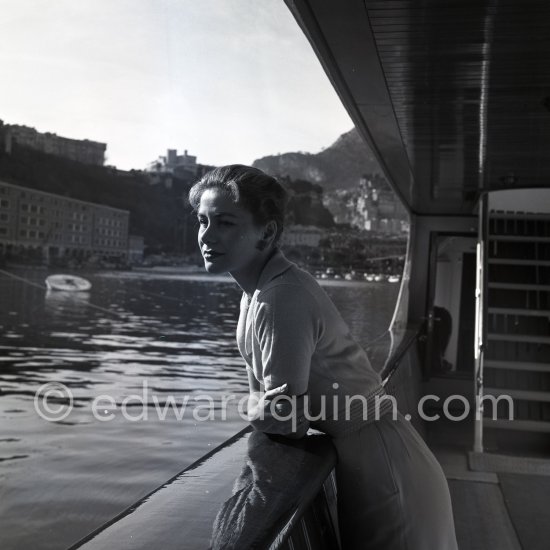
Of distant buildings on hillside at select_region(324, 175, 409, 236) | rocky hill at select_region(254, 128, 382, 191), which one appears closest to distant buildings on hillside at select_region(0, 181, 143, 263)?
rocky hill at select_region(254, 128, 382, 191)

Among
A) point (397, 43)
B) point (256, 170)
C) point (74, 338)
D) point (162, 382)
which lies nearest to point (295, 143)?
point (162, 382)

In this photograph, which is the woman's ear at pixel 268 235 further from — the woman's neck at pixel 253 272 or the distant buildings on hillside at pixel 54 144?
the distant buildings on hillside at pixel 54 144

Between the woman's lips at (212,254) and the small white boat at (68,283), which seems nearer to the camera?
the woman's lips at (212,254)

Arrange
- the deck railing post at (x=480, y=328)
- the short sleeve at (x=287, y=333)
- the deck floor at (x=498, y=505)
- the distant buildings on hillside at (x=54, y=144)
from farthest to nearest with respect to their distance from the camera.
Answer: the deck railing post at (x=480, y=328)
the distant buildings on hillside at (x=54, y=144)
the deck floor at (x=498, y=505)
the short sleeve at (x=287, y=333)

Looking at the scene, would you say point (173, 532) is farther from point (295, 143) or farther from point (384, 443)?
point (295, 143)

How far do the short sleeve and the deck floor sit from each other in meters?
2.60

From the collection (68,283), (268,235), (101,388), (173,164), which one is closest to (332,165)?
(173,164)

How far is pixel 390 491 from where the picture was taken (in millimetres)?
1251

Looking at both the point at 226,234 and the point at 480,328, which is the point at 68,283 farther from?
the point at 226,234

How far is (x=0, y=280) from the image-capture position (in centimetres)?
409

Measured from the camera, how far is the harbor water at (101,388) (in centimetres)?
523

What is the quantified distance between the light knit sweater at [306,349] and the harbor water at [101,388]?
10.4ft

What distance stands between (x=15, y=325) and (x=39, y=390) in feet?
2.19

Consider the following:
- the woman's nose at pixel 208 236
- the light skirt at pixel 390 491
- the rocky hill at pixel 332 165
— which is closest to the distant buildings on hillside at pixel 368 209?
the rocky hill at pixel 332 165
